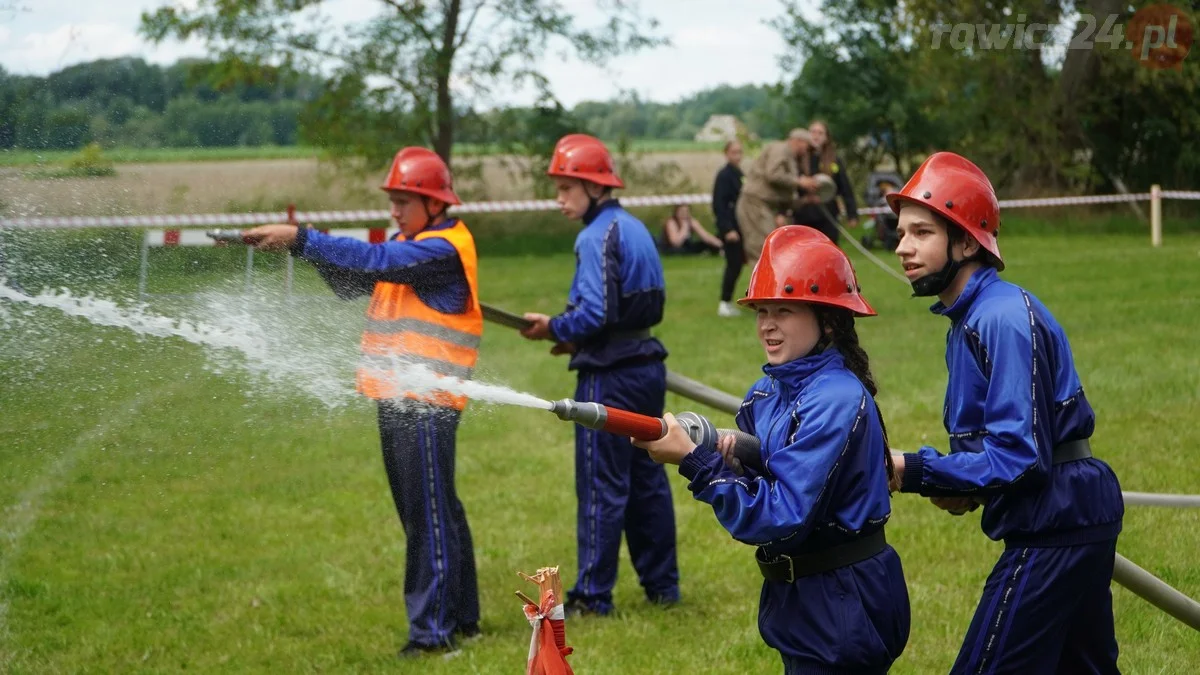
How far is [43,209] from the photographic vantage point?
221 inches

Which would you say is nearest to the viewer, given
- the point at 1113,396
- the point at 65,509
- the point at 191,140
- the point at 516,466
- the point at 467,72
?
the point at 191,140

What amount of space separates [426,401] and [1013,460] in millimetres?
3047

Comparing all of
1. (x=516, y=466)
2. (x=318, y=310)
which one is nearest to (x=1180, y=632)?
(x=318, y=310)

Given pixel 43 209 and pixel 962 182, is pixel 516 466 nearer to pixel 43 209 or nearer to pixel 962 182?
pixel 43 209

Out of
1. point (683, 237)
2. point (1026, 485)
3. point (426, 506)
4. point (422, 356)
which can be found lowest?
point (683, 237)

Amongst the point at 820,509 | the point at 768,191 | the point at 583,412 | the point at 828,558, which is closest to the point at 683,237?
the point at 768,191

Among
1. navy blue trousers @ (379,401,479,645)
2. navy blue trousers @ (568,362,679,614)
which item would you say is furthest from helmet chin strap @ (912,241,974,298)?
navy blue trousers @ (379,401,479,645)

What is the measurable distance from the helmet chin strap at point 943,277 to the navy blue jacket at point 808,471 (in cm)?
52

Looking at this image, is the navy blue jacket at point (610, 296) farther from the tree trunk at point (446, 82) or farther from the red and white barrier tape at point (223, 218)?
the tree trunk at point (446, 82)

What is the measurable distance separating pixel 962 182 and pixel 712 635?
2887mm

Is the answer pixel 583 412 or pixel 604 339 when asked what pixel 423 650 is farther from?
pixel 583 412

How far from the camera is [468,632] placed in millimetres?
6379

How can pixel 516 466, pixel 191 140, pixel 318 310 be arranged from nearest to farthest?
pixel 318 310, pixel 191 140, pixel 516 466

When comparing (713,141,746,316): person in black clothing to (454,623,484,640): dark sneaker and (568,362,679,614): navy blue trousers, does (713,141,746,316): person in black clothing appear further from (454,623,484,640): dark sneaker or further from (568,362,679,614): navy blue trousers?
(454,623,484,640): dark sneaker
